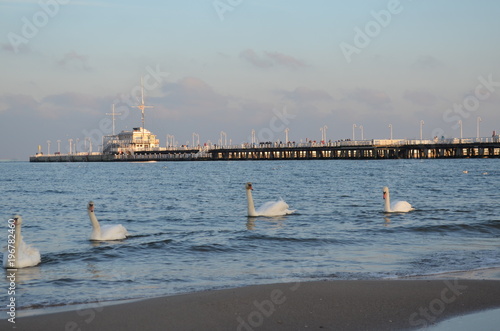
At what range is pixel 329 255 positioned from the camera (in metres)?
14.5

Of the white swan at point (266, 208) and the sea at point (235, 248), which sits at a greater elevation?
the white swan at point (266, 208)

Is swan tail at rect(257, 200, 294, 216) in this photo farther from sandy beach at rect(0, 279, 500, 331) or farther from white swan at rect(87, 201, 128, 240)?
sandy beach at rect(0, 279, 500, 331)

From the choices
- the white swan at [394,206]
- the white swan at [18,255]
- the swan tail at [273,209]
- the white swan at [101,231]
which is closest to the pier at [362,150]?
the white swan at [394,206]

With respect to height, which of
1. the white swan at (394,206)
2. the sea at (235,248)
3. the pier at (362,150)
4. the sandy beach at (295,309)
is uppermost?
the pier at (362,150)

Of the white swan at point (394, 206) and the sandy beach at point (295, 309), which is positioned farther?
the white swan at point (394, 206)

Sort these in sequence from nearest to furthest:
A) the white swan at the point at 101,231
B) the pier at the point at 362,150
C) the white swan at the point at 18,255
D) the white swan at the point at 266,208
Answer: the white swan at the point at 18,255, the white swan at the point at 101,231, the white swan at the point at 266,208, the pier at the point at 362,150

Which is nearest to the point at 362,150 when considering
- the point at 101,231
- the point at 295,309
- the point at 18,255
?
the point at 101,231

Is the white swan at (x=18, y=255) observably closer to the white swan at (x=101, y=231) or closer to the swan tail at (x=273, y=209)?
the white swan at (x=101, y=231)

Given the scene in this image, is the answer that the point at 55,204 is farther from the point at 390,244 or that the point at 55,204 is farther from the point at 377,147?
the point at 377,147

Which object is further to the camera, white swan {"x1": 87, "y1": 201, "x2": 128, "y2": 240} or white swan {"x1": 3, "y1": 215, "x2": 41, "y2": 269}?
white swan {"x1": 87, "y1": 201, "x2": 128, "y2": 240}

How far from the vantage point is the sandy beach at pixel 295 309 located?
26.0ft

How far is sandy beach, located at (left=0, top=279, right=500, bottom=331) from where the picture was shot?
7.94 meters

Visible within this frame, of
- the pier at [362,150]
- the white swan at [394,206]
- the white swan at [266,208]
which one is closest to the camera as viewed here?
the white swan at [266,208]

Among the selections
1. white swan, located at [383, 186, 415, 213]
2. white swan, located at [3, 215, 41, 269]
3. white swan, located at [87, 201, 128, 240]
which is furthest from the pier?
white swan, located at [3, 215, 41, 269]
